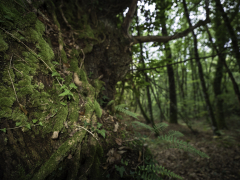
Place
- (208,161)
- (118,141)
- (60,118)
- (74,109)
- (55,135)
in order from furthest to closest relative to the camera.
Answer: (208,161) < (118,141) < (74,109) < (60,118) < (55,135)

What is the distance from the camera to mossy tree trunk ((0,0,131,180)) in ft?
4.10

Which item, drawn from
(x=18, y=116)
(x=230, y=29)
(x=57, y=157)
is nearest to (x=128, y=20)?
(x=18, y=116)

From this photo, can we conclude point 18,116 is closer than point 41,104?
Yes

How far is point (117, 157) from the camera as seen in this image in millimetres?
1810

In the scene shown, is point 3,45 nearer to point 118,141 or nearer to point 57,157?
point 57,157

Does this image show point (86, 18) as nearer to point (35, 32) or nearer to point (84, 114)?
point (35, 32)

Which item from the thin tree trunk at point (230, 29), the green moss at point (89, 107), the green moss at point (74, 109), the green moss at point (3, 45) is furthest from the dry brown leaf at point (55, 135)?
the thin tree trunk at point (230, 29)

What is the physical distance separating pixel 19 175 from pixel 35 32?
6.69ft

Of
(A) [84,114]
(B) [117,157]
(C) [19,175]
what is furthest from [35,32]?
(B) [117,157]

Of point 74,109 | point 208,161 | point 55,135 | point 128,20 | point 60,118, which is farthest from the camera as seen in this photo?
point 208,161

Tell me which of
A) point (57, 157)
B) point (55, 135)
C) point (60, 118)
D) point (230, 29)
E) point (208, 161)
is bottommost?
point (208, 161)

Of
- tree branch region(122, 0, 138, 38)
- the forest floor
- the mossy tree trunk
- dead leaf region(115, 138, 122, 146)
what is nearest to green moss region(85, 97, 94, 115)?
→ the mossy tree trunk

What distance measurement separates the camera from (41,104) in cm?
152

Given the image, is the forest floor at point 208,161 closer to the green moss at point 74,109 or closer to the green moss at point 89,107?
the green moss at point 89,107
